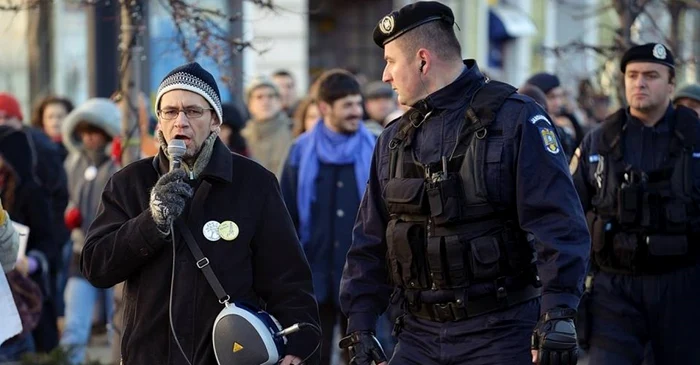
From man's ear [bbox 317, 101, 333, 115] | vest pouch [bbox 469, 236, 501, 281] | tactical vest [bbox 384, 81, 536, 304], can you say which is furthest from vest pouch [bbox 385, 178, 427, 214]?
man's ear [bbox 317, 101, 333, 115]

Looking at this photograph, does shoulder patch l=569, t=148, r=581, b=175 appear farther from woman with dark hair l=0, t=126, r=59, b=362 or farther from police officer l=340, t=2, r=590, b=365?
woman with dark hair l=0, t=126, r=59, b=362

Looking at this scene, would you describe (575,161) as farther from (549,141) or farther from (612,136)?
(549,141)

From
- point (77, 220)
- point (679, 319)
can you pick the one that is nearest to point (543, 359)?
point (679, 319)

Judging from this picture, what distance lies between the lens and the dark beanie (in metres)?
9.92

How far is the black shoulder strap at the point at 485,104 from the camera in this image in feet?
16.8

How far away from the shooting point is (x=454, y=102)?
5.25m

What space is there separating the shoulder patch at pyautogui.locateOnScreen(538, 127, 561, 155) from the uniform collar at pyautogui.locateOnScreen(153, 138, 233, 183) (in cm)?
110

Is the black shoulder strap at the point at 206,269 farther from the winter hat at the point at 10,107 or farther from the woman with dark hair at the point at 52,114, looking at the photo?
the woman with dark hair at the point at 52,114

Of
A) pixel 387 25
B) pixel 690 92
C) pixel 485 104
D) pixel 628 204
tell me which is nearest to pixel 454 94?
pixel 485 104

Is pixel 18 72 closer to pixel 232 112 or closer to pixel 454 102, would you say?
pixel 232 112

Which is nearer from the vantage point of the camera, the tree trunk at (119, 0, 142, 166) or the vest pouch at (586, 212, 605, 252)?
the vest pouch at (586, 212, 605, 252)

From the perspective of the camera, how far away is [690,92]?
9812 millimetres

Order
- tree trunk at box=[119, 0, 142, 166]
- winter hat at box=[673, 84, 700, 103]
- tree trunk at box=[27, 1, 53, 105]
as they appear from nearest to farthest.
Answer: tree trunk at box=[119, 0, 142, 166]
winter hat at box=[673, 84, 700, 103]
tree trunk at box=[27, 1, 53, 105]

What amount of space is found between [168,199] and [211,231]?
29 cm
